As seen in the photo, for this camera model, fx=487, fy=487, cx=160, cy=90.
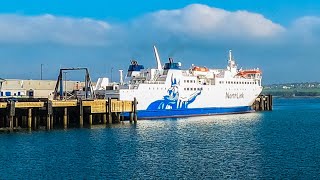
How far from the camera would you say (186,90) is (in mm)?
71750

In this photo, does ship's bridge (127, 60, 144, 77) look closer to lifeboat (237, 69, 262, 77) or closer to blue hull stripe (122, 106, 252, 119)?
blue hull stripe (122, 106, 252, 119)

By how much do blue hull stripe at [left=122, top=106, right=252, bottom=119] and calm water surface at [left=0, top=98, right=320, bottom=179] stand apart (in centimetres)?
1523

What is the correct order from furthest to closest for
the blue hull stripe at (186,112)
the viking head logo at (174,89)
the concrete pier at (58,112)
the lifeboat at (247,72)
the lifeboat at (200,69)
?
the lifeboat at (247,72) < the lifeboat at (200,69) < the viking head logo at (174,89) < the blue hull stripe at (186,112) < the concrete pier at (58,112)

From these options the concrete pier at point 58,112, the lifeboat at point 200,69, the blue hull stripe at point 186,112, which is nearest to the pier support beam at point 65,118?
the concrete pier at point 58,112

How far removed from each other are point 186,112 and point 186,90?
3.25 meters

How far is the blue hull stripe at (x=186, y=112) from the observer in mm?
65688

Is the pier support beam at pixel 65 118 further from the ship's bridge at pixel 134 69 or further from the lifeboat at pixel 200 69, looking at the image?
the lifeboat at pixel 200 69

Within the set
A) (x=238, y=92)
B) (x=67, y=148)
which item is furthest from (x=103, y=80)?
(x=67, y=148)

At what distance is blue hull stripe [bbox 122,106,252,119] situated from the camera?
65.7 meters

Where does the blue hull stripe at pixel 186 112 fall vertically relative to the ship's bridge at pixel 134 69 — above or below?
below

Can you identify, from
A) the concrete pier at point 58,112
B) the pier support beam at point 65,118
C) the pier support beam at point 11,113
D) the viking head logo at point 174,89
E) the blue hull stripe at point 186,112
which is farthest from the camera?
the viking head logo at point 174,89

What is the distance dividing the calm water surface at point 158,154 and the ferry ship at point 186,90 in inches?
622

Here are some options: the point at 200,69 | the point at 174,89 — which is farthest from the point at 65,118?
the point at 200,69

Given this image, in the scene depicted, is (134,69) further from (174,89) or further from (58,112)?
(58,112)
